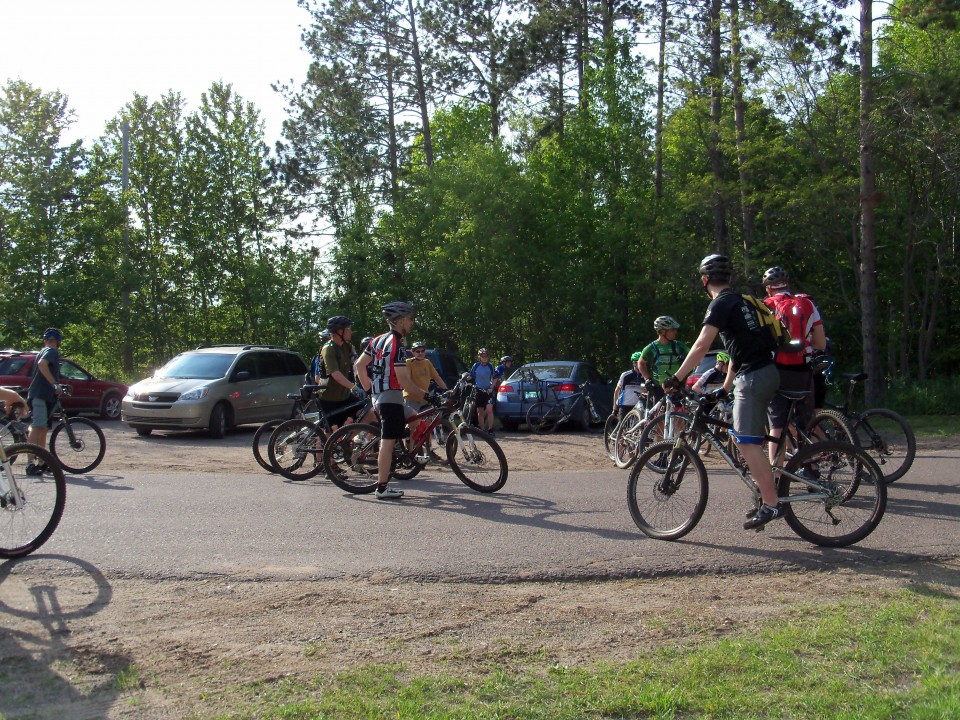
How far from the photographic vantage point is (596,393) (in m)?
19.0

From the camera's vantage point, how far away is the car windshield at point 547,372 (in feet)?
61.6

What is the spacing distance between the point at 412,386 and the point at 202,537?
2.60m

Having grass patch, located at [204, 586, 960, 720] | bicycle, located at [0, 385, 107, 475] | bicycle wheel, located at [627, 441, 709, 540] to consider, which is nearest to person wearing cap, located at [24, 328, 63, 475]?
bicycle, located at [0, 385, 107, 475]

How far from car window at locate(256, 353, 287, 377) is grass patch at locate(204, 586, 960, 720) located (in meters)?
15.4

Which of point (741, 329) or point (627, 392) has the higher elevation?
point (741, 329)

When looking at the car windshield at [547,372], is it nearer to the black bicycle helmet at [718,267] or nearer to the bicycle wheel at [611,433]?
the bicycle wheel at [611,433]

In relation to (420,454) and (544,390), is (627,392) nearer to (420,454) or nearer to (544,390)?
(420,454)

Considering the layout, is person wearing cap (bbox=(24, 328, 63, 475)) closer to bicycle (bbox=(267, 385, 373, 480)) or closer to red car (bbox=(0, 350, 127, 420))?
bicycle (bbox=(267, 385, 373, 480))

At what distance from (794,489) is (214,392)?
514 inches

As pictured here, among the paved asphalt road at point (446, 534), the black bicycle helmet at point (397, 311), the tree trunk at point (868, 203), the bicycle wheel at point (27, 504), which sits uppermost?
the tree trunk at point (868, 203)

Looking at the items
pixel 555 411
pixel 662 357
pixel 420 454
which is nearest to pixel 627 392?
pixel 662 357

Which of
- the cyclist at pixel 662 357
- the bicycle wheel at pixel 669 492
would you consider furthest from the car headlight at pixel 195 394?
the bicycle wheel at pixel 669 492

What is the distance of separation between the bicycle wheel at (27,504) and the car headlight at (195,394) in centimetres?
1049

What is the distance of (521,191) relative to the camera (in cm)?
2933
